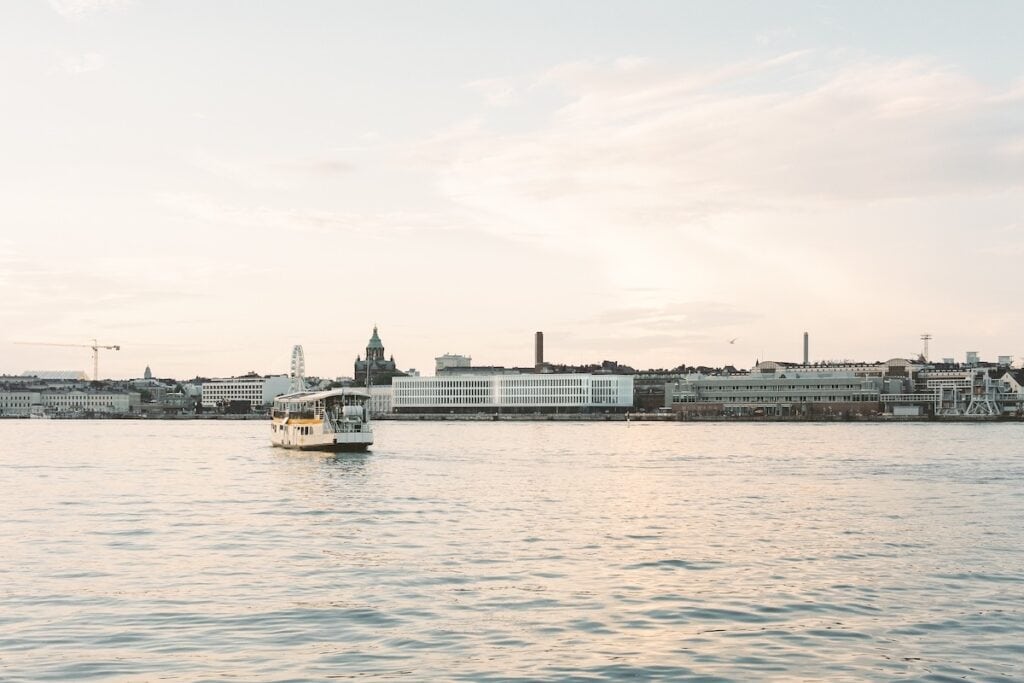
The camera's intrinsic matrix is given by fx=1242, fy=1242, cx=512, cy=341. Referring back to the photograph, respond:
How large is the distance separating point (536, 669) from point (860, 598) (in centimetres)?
688

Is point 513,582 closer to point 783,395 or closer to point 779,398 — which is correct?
point 779,398

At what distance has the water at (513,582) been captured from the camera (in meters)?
15.0

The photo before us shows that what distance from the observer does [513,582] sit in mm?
20656

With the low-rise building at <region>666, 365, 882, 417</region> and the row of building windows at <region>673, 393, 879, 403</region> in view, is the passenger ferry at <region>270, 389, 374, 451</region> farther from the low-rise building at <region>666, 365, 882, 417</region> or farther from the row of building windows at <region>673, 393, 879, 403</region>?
the row of building windows at <region>673, 393, 879, 403</region>

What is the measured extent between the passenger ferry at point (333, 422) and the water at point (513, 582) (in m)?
25.4

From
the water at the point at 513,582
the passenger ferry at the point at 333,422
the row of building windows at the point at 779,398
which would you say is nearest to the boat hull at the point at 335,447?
the passenger ferry at the point at 333,422

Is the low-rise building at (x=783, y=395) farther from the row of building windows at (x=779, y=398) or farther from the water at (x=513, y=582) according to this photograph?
the water at (x=513, y=582)

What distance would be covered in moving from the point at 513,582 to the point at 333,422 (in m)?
48.9

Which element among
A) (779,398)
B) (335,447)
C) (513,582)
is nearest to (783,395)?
(779,398)

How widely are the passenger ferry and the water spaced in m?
25.4

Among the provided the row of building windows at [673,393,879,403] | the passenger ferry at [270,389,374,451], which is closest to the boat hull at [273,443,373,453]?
the passenger ferry at [270,389,374,451]

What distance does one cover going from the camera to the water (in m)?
15.0

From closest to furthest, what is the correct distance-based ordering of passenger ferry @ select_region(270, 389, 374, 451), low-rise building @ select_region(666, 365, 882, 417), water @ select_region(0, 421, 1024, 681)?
water @ select_region(0, 421, 1024, 681)
passenger ferry @ select_region(270, 389, 374, 451)
low-rise building @ select_region(666, 365, 882, 417)

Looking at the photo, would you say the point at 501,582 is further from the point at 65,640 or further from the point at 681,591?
the point at 65,640
